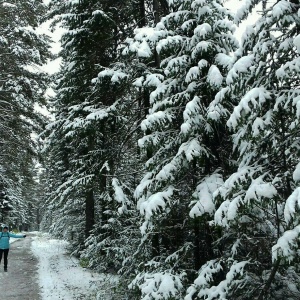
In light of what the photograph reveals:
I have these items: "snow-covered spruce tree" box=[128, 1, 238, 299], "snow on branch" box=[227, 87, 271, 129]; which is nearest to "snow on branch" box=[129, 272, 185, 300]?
"snow-covered spruce tree" box=[128, 1, 238, 299]

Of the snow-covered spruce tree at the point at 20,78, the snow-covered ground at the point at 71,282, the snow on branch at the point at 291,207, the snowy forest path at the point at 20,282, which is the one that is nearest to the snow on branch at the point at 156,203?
the snow on branch at the point at 291,207

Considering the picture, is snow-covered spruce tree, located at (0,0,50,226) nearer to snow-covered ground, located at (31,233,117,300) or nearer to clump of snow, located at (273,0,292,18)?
snow-covered ground, located at (31,233,117,300)

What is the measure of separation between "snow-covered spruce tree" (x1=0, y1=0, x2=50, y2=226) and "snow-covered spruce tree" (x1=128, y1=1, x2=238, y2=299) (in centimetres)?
933

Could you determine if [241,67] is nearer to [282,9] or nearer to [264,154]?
[282,9]

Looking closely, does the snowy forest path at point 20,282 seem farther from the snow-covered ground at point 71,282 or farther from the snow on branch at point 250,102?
the snow on branch at point 250,102

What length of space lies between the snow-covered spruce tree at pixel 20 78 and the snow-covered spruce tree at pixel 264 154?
462 inches

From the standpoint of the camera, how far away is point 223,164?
22.0 feet

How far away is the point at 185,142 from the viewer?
6648 mm

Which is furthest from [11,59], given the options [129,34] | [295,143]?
→ [295,143]

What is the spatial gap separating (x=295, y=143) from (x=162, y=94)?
3.20m

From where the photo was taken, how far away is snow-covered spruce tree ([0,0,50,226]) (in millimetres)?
14984

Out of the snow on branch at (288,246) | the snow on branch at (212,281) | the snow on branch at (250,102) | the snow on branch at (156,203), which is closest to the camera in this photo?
the snow on branch at (288,246)

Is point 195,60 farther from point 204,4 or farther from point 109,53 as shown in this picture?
point 109,53

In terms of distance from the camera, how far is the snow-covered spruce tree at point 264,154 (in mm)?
4469
